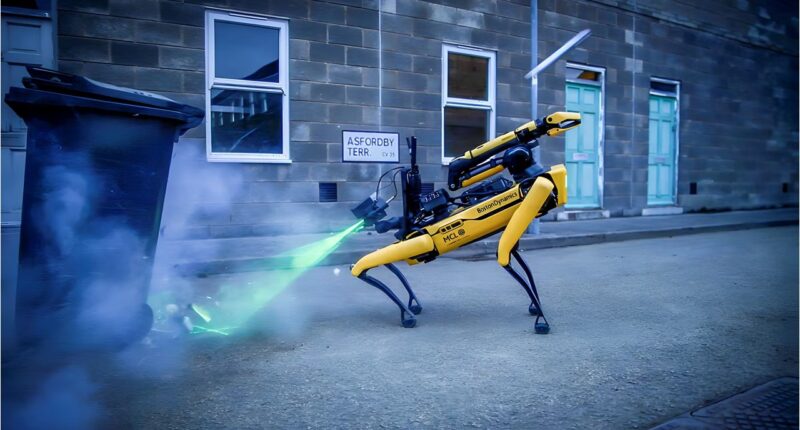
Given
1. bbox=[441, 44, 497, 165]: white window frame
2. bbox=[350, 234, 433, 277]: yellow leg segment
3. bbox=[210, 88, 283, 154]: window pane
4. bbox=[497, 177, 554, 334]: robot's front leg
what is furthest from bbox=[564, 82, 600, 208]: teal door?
bbox=[350, 234, 433, 277]: yellow leg segment

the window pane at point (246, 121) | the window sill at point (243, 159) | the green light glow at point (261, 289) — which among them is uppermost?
the window pane at point (246, 121)

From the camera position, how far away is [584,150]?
11617 mm

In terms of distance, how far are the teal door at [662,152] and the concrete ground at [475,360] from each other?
728 cm

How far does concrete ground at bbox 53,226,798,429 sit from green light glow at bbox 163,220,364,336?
169mm

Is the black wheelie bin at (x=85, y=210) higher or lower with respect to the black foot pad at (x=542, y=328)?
higher

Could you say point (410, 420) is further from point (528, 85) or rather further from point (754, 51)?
point (754, 51)

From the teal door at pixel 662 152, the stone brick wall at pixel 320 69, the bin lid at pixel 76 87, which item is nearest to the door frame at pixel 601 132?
the teal door at pixel 662 152

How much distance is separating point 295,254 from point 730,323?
14.9ft

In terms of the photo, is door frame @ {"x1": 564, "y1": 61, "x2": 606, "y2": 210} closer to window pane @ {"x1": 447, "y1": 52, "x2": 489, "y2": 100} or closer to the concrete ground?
window pane @ {"x1": 447, "y1": 52, "x2": 489, "y2": 100}

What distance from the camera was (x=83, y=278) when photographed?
3.48m

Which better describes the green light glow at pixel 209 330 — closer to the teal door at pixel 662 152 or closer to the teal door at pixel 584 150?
the teal door at pixel 584 150

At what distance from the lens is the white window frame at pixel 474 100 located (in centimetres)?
966

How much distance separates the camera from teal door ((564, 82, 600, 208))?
11391 mm

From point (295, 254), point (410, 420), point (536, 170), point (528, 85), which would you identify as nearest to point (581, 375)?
point (410, 420)
